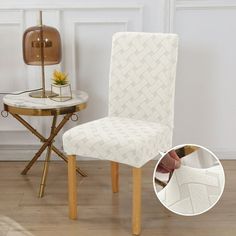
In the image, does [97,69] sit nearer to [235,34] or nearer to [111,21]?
[111,21]

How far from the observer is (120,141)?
2.21 metres

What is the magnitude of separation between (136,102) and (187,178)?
0.53 metres

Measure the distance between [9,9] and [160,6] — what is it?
0.98 meters

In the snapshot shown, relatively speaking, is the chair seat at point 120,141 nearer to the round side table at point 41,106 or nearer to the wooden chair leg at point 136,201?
the wooden chair leg at point 136,201

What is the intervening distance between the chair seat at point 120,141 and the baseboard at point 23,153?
36.6 inches

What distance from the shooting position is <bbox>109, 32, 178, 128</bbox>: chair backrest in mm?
2465

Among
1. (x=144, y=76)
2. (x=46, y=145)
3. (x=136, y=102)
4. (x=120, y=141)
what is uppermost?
(x=144, y=76)

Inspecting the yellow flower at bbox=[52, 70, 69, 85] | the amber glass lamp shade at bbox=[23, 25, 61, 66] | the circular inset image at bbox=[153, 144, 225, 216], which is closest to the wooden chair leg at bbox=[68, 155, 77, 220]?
the circular inset image at bbox=[153, 144, 225, 216]

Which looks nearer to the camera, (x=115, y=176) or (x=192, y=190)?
(x=192, y=190)

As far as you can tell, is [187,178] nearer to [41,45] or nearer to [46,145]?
[46,145]

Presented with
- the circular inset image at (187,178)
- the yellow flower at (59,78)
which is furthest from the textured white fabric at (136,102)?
the yellow flower at (59,78)

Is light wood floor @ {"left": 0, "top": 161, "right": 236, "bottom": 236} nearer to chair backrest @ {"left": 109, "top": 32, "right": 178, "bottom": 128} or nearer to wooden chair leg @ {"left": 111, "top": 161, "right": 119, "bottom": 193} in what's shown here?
wooden chair leg @ {"left": 111, "top": 161, "right": 119, "bottom": 193}

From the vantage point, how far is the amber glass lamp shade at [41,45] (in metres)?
2.69

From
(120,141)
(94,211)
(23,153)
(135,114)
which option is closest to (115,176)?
(94,211)
